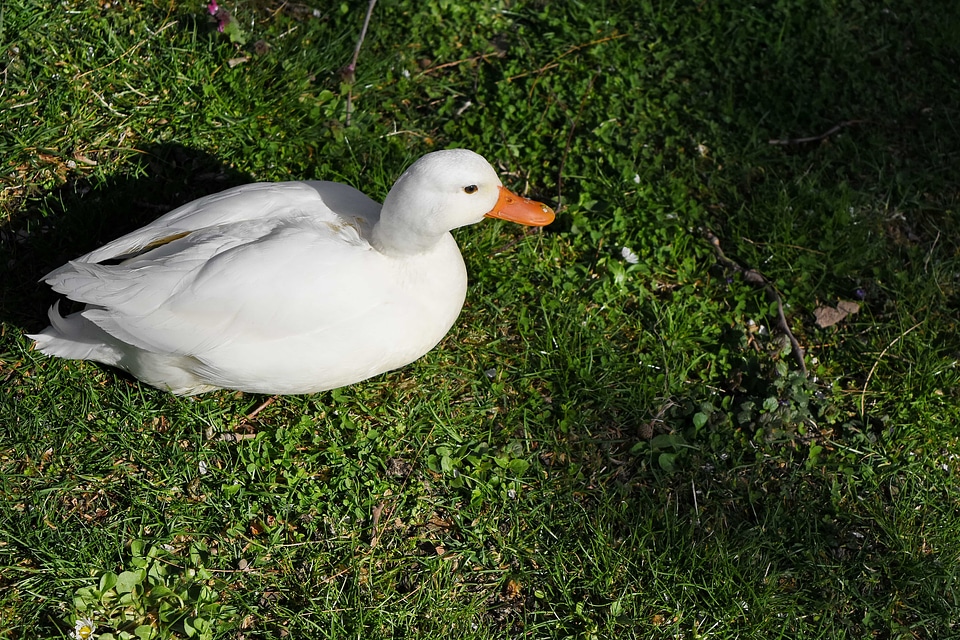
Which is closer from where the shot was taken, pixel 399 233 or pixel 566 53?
pixel 399 233

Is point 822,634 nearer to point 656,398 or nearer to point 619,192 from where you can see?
point 656,398

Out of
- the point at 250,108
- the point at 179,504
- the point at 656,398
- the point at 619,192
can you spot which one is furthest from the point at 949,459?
the point at 250,108

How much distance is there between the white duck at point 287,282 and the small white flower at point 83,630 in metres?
0.74

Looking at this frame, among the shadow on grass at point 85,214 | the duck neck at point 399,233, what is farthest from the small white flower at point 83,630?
the duck neck at point 399,233

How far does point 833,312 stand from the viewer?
314cm

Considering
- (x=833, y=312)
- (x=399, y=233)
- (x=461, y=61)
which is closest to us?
(x=399, y=233)

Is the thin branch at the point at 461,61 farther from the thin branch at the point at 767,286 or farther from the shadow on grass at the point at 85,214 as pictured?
the thin branch at the point at 767,286

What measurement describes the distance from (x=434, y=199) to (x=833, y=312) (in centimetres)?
182

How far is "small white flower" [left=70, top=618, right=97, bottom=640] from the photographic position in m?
2.30

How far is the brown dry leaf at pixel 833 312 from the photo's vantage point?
313cm

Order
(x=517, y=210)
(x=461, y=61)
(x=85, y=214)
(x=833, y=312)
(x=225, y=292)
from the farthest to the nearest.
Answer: (x=461, y=61), (x=833, y=312), (x=85, y=214), (x=517, y=210), (x=225, y=292)

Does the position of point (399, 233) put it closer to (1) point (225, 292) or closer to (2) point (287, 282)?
(2) point (287, 282)

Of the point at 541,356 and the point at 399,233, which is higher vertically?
the point at 399,233

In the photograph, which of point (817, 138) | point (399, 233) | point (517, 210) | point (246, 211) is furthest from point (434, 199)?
point (817, 138)
